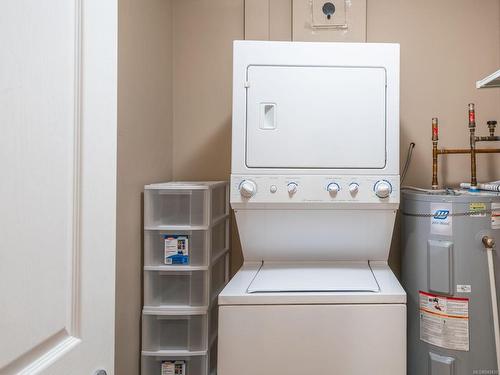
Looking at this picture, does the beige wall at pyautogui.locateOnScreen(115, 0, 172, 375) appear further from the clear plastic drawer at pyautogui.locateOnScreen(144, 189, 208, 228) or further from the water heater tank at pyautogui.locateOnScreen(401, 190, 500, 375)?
the water heater tank at pyautogui.locateOnScreen(401, 190, 500, 375)

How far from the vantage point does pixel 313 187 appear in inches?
59.4

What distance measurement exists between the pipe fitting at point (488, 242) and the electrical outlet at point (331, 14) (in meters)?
1.39

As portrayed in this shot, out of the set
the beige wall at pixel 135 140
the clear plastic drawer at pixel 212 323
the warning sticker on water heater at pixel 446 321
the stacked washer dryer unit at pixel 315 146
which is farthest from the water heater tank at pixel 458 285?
the beige wall at pixel 135 140

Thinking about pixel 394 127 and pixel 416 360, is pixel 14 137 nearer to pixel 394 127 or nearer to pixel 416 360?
pixel 394 127

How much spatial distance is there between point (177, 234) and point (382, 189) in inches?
37.8

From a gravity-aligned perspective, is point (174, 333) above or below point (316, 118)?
below

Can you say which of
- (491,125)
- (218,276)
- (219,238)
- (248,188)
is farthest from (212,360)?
(491,125)

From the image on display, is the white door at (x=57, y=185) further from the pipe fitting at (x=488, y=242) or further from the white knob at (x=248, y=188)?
the pipe fitting at (x=488, y=242)

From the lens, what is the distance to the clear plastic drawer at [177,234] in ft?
5.39

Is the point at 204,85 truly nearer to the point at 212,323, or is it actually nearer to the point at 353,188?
the point at 353,188

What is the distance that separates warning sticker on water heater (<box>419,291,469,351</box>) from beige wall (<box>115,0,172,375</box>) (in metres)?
1.36

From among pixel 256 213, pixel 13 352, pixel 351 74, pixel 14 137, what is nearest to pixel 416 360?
pixel 256 213

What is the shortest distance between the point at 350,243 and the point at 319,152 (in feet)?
1.58

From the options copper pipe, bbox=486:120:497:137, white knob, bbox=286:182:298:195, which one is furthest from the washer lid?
copper pipe, bbox=486:120:497:137
